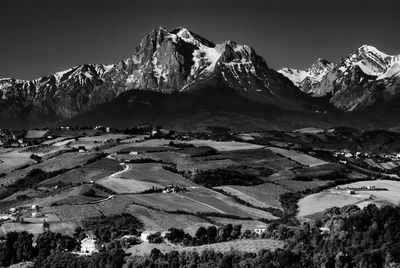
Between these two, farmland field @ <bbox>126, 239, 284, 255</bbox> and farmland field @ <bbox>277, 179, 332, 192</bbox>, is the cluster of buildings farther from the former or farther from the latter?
farmland field @ <bbox>277, 179, 332, 192</bbox>

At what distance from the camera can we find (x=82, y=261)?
110688 millimetres

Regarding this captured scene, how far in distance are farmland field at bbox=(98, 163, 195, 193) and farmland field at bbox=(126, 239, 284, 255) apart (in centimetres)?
4332

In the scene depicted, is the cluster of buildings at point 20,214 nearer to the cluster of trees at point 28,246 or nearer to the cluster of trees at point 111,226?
the cluster of trees at point 111,226

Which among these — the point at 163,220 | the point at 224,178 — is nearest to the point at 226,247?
the point at 163,220

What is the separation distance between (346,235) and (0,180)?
299 ft

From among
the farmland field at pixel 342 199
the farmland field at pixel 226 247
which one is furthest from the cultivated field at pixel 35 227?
the farmland field at pixel 342 199

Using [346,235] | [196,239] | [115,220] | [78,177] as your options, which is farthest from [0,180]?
[346,235]

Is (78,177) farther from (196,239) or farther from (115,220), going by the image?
(196,239)

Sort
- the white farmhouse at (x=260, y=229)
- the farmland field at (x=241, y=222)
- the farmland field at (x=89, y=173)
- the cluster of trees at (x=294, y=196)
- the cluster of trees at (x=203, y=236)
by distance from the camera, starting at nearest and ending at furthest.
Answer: the cluster of trees at (x=203, y=236) < the white farmhouse at (x=260, y=229) < the farmland field at (x=241, y=222) < the cluster of trees at (x=294, y=196) < the farmland field at (x=89, y=173)

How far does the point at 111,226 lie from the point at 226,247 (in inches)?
981

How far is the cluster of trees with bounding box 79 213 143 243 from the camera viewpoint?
404 feet

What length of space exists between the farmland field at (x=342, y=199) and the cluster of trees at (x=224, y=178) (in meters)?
16.2

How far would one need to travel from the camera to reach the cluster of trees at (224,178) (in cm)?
17612

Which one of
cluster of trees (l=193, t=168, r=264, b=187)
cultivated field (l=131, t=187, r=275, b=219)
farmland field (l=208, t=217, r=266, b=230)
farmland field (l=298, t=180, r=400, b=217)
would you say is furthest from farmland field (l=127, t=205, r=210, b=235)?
cluster of trees (l=193, t=168, r=264, b=187)
